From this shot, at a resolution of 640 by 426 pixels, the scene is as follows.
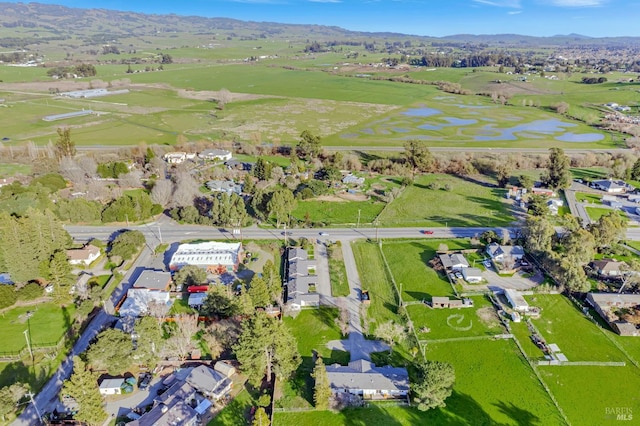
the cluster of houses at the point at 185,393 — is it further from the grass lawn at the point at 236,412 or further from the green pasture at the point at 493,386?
the green pasture at the point at 493,386

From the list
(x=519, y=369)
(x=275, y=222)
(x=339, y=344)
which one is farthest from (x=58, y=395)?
(x=519, y=369)

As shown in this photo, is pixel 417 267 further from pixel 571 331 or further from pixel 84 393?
pixel 84 393

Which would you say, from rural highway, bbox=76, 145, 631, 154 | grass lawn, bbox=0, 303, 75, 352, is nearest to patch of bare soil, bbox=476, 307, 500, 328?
grass lawn, bbox=0, 303, 75, 352

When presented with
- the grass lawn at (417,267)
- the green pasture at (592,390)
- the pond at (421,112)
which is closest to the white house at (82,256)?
the grass lawn at (417,267)

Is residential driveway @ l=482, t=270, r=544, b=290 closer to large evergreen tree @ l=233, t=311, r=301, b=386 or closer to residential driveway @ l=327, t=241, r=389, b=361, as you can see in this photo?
residential driveway @ l=327, t=241, r=389, b=361

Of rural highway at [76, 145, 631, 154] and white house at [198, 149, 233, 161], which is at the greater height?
rural highway at [76, 145, 631, 154]

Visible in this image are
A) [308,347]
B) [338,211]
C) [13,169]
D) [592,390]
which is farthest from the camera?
[13,169]

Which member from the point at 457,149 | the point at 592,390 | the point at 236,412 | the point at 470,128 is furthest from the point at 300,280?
the point at 470,128

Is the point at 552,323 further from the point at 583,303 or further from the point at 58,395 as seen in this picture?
the point at 58,395
